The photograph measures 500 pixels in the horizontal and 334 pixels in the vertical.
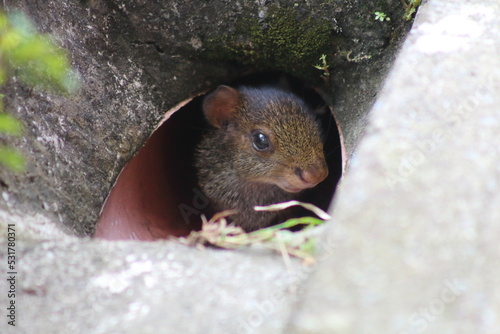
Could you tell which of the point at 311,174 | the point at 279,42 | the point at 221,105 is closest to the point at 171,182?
the point at 221,105

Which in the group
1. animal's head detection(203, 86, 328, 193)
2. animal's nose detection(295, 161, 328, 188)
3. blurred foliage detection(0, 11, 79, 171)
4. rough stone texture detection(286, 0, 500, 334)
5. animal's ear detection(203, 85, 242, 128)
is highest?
blurred foliage detection(0, 11, 79, 171)

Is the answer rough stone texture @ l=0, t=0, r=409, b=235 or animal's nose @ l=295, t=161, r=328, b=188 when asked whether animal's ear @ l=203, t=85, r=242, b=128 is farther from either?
animal's nose @ l=295, t=161, r=328, b=188

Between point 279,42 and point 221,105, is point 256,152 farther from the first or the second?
point 279,42

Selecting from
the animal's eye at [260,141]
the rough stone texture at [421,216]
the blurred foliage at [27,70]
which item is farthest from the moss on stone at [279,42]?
the rough stone texture at [421,216]

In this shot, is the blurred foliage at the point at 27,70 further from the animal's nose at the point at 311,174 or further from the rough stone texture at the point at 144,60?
the animal's nose at the point at 311,174

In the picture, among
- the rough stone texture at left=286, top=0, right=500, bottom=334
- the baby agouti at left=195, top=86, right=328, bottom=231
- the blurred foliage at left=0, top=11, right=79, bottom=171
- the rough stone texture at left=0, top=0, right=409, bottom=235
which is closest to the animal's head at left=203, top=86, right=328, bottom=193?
the baby agouti at left=195, top=86, right=328, bottom=231

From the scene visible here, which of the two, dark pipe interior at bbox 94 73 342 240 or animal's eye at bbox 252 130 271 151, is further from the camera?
animal's eye at bbox 252 130 271 151

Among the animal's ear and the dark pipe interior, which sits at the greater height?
the animal's ear
